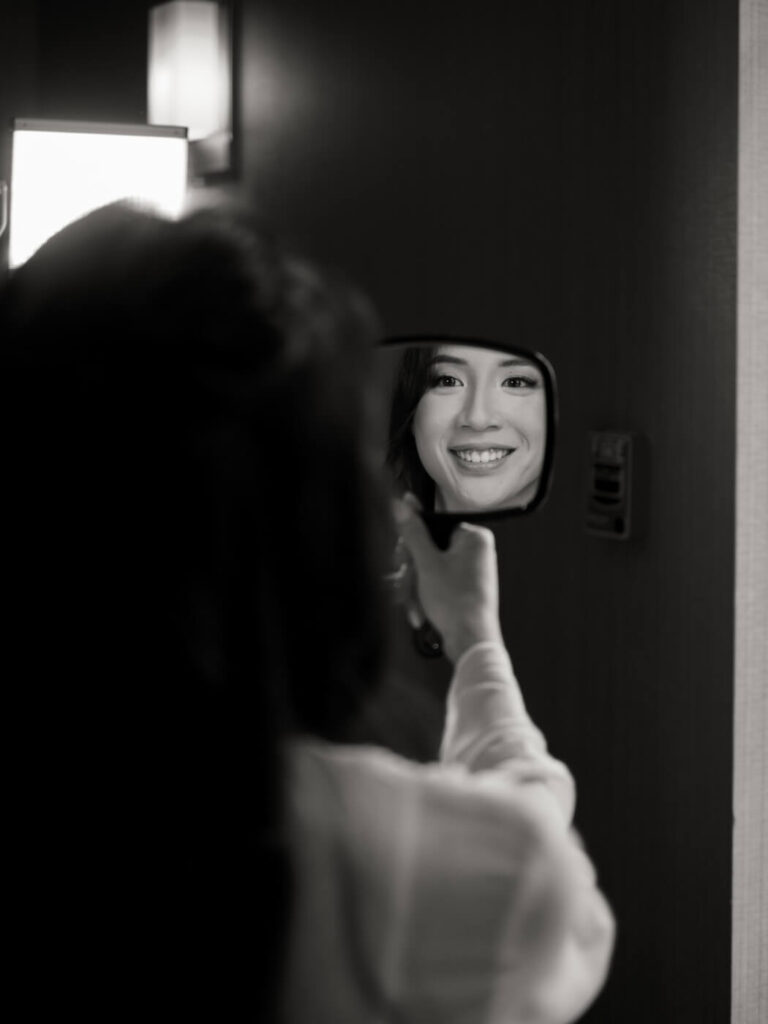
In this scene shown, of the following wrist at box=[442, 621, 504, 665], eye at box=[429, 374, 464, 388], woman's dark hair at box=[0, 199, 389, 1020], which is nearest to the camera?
woman's dark hair at box=[0, 199, 389, 1020]

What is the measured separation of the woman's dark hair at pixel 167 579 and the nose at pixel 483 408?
0.41 meters

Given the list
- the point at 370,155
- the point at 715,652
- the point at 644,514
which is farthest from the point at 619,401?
the point at 370,155

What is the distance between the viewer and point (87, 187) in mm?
2996

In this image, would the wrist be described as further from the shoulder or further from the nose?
the nose

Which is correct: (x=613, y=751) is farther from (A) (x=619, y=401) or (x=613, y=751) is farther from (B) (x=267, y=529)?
(B) (x=267, y=529)

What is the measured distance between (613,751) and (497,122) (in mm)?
932

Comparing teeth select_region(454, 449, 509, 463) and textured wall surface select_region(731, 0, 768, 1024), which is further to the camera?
textured wall surface select_region(731, 0, 768, 1024)

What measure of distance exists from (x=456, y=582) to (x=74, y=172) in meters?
2.38

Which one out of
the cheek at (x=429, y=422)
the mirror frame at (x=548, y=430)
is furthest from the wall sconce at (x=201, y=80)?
the mirror frame at (x=548, y=430)

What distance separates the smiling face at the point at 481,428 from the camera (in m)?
0.97

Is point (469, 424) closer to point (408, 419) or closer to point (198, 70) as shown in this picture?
point (408, 419)

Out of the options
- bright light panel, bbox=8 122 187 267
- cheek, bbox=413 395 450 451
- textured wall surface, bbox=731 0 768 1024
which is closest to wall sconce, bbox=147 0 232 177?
bright light panel, bbox=8 122 187 267

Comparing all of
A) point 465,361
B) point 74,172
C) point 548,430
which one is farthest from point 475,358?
point 74,172

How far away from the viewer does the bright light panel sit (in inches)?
116
